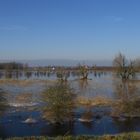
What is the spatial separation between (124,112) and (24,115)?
35.5 feet

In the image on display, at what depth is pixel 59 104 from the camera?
35156 mm

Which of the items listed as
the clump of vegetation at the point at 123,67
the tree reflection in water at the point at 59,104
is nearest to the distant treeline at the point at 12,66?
the clump of vegetation at the point at 123,67

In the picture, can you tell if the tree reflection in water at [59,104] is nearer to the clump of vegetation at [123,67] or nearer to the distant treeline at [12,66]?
the clump of vegetation at [123,67]

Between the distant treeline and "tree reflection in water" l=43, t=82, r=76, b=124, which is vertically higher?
the distant treeline

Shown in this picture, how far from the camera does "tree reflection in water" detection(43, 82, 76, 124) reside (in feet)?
114

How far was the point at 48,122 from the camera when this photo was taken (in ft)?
112

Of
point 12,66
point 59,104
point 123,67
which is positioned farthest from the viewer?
point 12,66

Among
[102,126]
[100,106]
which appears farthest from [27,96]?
[102,126]

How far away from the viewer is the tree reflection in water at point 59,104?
114 feet

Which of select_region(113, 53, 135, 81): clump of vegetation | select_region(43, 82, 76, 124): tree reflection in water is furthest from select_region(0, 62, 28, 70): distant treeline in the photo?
select_region(43, 82, 76, 124): tree reflection in water

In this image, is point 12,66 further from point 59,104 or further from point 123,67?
point 59,104

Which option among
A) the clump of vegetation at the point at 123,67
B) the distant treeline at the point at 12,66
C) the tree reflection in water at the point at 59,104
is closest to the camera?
the tree reflection in water at the point at 59,104

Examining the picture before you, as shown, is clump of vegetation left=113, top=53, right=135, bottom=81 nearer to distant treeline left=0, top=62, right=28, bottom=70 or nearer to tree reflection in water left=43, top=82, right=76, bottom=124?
tree reflection in water left=43, top=82, right=76, bottom=124

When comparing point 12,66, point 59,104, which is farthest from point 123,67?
point 12,66
